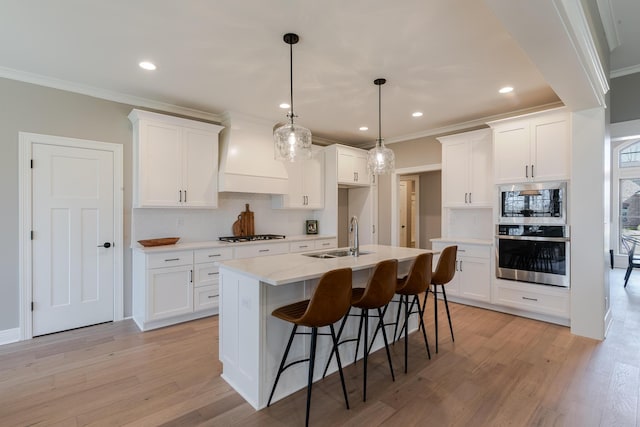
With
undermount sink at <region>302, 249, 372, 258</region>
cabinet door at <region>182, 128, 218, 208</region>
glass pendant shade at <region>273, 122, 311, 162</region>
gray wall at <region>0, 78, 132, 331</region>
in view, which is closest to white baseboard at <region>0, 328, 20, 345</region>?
gray wall at <region>0, 78, 132, 331</region>

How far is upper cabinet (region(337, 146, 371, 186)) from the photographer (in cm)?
538

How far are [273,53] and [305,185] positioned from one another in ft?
8.77

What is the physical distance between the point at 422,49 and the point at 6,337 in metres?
4.81

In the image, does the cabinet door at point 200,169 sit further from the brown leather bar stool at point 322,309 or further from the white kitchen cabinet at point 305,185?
the brown leather bar stool at point 322,309

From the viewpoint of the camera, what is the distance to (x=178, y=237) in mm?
4035

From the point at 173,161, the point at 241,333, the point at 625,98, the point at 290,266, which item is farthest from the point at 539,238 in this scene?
the point at 173,161

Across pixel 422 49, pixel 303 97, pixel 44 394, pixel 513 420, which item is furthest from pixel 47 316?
pixel 422 49

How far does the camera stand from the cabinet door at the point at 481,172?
14.0ft

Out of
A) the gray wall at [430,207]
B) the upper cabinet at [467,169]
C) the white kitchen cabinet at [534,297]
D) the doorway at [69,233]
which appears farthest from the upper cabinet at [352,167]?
the doorway at [69,233]

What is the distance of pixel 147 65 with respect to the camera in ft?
9.52

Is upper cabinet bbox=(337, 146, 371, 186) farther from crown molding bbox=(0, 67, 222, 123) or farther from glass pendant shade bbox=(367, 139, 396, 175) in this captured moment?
crown molding bbox=(0, 67, 222, 123)

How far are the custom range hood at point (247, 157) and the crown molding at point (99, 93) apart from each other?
17.2 inches

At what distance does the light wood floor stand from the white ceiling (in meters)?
2.69

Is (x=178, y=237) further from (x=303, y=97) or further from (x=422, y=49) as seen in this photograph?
(x=422, y=49)
